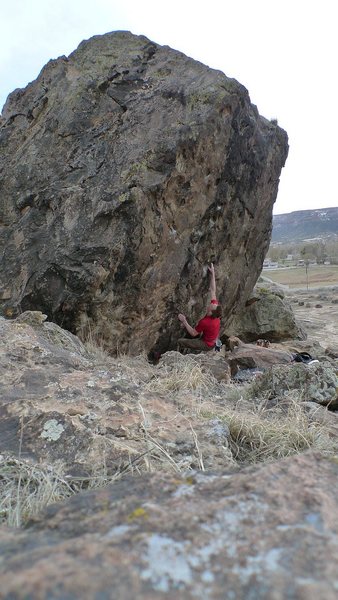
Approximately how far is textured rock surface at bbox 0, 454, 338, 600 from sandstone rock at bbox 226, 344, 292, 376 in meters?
5.23

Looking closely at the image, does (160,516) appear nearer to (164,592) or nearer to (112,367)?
(164,592)

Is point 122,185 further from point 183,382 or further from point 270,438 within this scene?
point 270,438

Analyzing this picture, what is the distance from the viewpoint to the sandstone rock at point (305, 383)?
3.96 metres

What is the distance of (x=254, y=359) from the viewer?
657cm

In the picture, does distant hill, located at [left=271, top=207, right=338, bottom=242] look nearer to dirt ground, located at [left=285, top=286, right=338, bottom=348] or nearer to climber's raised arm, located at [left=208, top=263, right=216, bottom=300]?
dirt ground, located at [left=285, top=286, right=338, bottom=348]

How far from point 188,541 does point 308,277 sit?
4229cm

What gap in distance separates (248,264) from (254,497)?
7.75m

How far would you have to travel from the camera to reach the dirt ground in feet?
50.6

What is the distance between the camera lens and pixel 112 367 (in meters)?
3.40

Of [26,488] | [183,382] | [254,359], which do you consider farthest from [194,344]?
[26,488]

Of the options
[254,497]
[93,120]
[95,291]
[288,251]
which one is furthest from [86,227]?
A: [288,251]

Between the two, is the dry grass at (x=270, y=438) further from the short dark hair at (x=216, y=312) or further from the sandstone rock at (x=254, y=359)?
the short dark hair at (x=216, y=312)

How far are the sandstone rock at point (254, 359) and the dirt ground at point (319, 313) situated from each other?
17.8 feet

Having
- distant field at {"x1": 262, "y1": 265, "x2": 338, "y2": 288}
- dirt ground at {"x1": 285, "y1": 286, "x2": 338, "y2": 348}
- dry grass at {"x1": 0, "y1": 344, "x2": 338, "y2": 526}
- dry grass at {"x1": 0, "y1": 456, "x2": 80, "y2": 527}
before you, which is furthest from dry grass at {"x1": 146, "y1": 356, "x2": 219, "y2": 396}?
distant field at {"x1": 262, "y1": 265, "x2": 338, "y2": 288}
